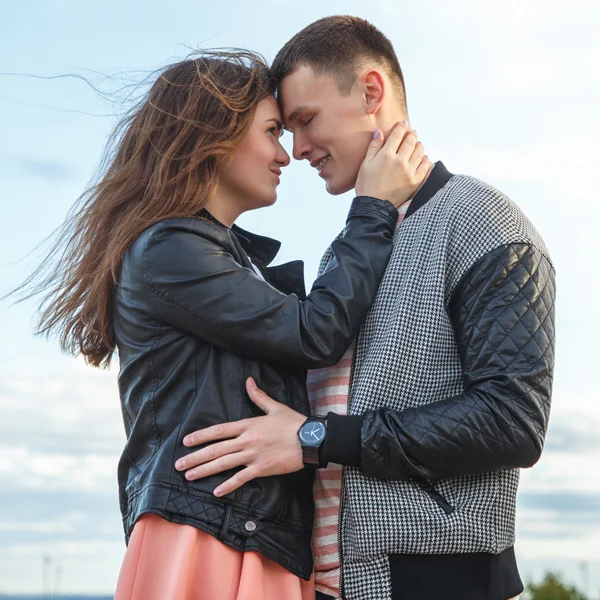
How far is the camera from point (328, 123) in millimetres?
4250

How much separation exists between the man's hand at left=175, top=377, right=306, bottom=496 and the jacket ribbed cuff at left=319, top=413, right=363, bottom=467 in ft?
0.35

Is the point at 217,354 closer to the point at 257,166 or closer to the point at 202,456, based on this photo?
the point at 202,456

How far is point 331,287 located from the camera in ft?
11.5

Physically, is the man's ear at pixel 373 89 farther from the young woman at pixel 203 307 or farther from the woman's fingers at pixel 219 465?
the woman's fingers at pixel 219 465

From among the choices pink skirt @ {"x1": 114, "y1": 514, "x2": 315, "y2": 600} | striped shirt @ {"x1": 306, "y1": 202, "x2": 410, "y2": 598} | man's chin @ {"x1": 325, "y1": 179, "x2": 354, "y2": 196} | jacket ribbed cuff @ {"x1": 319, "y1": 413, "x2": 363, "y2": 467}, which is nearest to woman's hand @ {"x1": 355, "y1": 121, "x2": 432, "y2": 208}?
man's chin @ {"x1": 325, "y1": 179, "x2": 354, "y2": 196}

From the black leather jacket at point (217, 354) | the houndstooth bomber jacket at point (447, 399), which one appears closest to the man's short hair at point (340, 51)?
the black leather jacket at point (217, 354)

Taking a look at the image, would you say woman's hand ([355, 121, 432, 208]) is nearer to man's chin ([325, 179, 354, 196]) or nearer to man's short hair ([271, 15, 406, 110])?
man's chin ([325, 179, 354, 196])

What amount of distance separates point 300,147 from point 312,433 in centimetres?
159

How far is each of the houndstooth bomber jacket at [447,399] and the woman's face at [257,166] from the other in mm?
832

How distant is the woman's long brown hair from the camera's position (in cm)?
376

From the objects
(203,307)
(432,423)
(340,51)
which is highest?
(340,51)

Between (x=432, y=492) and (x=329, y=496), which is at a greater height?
(x=432, y=492)

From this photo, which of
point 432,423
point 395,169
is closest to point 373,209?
point 395,169

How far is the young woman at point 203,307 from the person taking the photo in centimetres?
324
